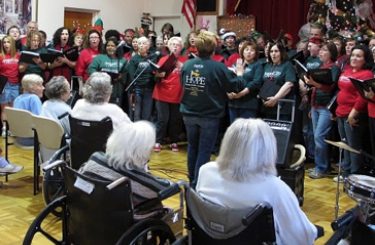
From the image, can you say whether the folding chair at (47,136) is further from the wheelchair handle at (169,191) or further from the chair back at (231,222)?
the chair back at (231,222)

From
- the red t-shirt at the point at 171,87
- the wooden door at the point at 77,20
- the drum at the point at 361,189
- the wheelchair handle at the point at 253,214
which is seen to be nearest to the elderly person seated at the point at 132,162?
the wheelchair handle at the point at 253,214

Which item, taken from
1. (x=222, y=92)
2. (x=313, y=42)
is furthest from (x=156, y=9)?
(x=222, y=92)

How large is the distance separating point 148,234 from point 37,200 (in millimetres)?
1961

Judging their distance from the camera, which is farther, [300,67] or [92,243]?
[300,67]

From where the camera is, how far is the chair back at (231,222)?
1.96m

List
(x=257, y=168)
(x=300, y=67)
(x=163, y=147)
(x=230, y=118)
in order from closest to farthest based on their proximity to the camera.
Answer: (x=257, y=168) < (x=300, y=67) < (x=230, y=118) < (x=163, y=147)

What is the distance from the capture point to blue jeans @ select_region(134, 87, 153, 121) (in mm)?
6289

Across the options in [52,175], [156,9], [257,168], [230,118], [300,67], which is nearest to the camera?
[257,168]

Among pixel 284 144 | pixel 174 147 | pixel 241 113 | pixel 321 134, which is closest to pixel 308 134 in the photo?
pixel 321 134

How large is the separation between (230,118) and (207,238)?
3.50 meters

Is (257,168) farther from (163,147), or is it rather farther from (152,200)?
(163,147)

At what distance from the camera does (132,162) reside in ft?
8.04

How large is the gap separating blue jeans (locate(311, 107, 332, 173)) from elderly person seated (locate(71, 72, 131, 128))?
228 centimetres

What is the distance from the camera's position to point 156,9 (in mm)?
11117
